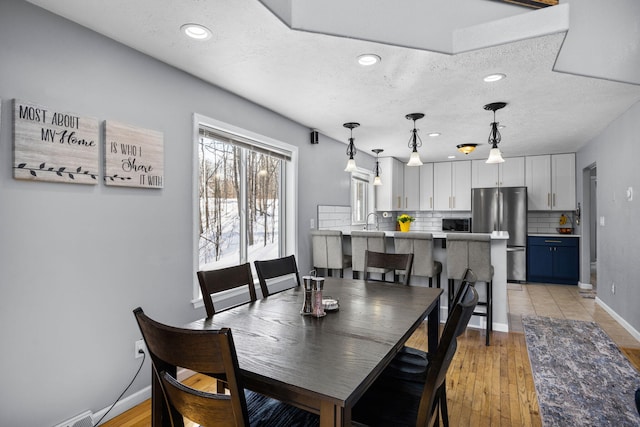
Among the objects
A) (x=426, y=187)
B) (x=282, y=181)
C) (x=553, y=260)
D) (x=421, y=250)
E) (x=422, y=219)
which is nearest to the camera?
(x=421, y=250)

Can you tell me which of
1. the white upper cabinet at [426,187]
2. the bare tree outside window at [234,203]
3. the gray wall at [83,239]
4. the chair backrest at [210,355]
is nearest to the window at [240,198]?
the bare tree outside window at [234,203]

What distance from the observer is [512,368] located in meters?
2.81

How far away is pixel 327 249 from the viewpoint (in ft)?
13.1

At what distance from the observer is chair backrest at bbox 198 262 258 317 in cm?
181

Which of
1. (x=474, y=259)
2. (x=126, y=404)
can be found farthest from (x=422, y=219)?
(x=126, y=404)

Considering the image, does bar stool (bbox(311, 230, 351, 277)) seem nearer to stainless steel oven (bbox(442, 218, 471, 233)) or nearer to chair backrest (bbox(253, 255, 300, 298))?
chair backrest (bbox(253, 255, 300, 298))

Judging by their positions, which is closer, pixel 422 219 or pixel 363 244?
pixel 363 244

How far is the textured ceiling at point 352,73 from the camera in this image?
1.91 metres

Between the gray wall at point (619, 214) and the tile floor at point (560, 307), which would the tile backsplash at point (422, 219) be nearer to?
the tile floor at point (560, 307)

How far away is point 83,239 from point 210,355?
4.98 ft

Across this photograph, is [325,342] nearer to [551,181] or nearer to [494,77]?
[494,77]

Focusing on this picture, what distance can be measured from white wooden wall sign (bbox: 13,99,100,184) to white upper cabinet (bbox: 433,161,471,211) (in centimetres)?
614

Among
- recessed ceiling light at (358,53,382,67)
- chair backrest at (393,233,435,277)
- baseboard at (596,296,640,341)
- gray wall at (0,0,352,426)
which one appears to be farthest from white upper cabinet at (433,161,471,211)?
gray wall at (0,0,352,426)

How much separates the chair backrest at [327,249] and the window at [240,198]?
309 millimetres
